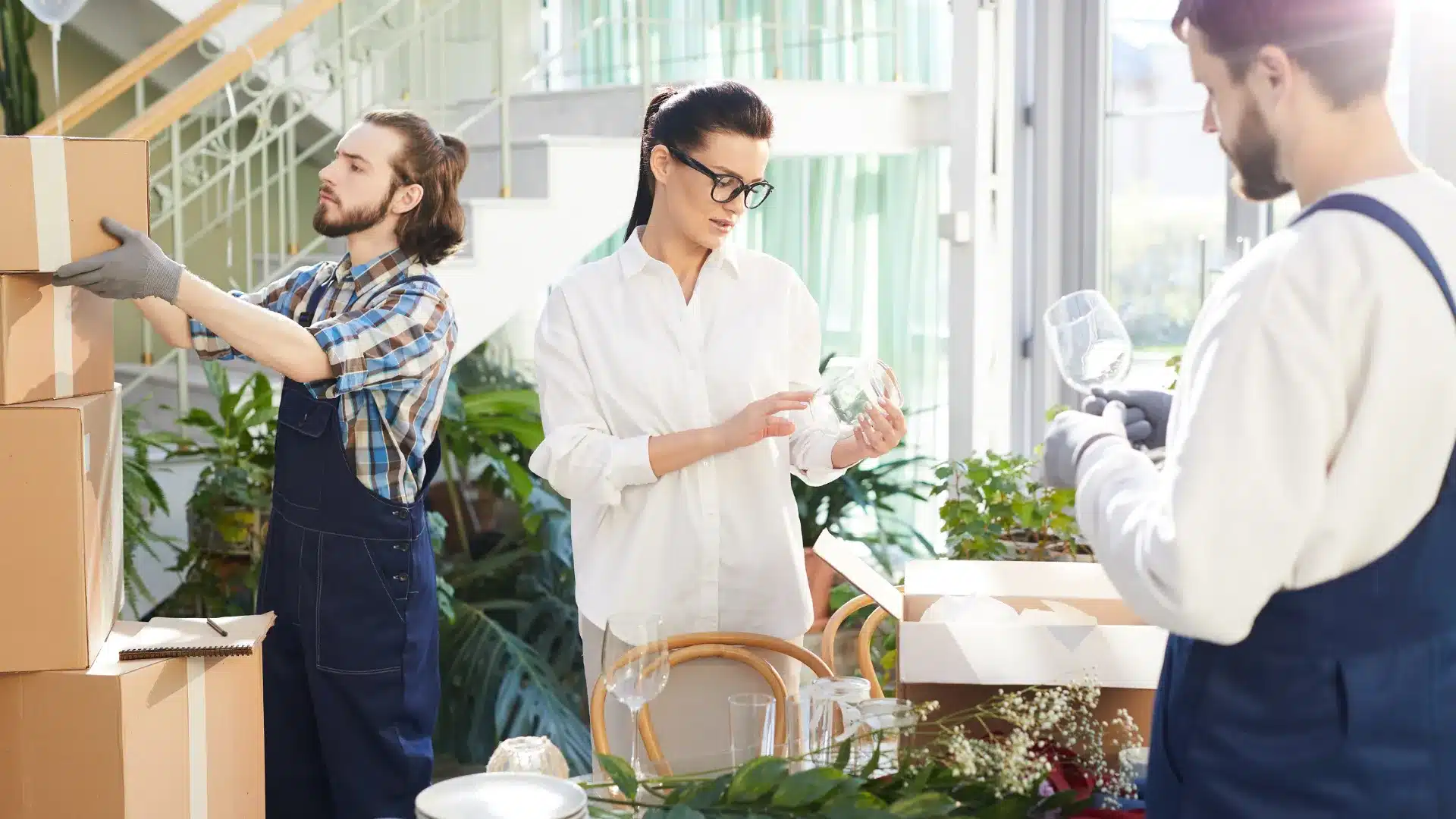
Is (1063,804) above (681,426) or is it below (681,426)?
below

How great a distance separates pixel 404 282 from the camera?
2.38 meters

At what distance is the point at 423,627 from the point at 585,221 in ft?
6.60

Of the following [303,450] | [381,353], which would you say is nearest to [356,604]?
[303,450]

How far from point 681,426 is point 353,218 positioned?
724 millimetres

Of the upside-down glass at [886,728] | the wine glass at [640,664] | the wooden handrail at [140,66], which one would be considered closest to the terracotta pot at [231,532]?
the wooden handrail at [140,66]

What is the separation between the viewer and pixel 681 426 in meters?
2.07

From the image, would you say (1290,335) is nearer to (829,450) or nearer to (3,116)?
(829,450)

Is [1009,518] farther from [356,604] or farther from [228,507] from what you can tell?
[228,507]

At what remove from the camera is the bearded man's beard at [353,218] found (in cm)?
237

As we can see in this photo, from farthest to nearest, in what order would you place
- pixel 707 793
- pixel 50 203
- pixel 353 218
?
1. pixel 353 218
2. pixel 50 203
3. pixel 707 793

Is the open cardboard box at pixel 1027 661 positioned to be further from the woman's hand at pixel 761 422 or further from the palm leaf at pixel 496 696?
the palm leaf at pixel 496 696

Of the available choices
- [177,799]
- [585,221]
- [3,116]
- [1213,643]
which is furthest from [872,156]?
[1213,643]

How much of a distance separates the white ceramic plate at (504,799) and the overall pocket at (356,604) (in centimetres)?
104

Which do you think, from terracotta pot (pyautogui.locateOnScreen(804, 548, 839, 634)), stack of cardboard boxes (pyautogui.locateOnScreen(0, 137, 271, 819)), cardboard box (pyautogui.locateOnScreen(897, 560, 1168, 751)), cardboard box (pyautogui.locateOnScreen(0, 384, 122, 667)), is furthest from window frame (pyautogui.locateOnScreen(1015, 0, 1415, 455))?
cardboard box (pyautogui.locateOnScreen(0, 384, 122, 667))
